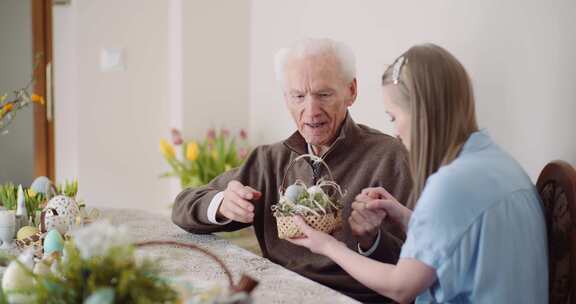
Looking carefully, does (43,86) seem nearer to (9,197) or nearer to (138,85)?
(138,85)

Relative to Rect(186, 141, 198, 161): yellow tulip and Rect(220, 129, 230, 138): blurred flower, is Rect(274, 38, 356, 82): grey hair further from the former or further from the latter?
Rect(220, 129, 230, 138): blurred flower

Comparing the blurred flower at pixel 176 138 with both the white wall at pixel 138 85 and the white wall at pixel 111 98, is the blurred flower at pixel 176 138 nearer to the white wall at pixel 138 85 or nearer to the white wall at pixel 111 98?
the white wall at pixel 138 85

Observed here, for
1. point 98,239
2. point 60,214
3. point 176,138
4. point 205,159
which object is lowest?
point 205,159

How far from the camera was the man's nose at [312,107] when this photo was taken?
2.09m

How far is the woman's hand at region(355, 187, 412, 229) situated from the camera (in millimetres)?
1717

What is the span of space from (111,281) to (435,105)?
0.73 m

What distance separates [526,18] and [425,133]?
677 mm

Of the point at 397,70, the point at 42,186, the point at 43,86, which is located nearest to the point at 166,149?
the point at 43,86

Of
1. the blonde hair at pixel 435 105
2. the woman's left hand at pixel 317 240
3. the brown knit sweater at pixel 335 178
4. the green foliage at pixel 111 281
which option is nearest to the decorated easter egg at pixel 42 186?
the brown knit sweater at pixel 335 178

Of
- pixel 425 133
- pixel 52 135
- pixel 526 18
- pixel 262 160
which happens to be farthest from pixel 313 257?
pixel 52 135

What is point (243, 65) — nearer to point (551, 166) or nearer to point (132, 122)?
point (132, 122)

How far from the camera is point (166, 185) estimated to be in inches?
172

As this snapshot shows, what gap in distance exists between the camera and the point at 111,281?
99cm

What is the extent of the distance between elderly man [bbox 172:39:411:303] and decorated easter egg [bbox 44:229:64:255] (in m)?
0.47
